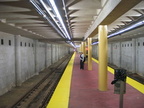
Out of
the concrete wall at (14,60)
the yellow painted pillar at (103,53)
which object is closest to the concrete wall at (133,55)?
the yellow painted pillar at (103,53)

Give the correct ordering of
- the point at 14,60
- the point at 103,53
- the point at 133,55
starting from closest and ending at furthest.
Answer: the point at 103,53 < the point at 14,60 < the point at 133,55

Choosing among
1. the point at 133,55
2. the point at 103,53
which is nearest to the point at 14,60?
the point at 103,53

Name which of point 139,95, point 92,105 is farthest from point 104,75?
point 92,105

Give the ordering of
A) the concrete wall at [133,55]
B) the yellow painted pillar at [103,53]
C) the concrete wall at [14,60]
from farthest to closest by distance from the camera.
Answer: the concrete wall at [133,55], the concrete wall at [14,60], the yellow painted pillar at [103,53]

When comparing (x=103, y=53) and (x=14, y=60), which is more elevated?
(x=103, y=53)

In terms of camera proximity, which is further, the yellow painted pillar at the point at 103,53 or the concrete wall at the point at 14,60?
the concrete wall at the point at 14,60

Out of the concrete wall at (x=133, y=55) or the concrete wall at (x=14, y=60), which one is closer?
the concrete wall at (x=14, y=60)

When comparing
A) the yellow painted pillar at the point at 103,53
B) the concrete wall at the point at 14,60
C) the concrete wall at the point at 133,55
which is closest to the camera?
the yellow painted pillar at the point at 103,53

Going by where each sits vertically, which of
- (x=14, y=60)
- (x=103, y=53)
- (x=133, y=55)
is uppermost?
(x=103, y=53)

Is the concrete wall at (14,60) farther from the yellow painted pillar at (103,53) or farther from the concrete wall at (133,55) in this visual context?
the concrete wall at (133,55)

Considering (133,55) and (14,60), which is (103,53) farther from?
(133,55)

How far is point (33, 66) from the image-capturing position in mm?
16109

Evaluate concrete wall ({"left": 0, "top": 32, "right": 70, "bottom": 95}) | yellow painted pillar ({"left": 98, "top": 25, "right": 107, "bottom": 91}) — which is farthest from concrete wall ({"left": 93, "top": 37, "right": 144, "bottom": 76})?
concrete wall ({"left": 0, "top": 32, "right": 70, "bottom": 95})

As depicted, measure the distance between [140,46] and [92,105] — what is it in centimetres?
1109
